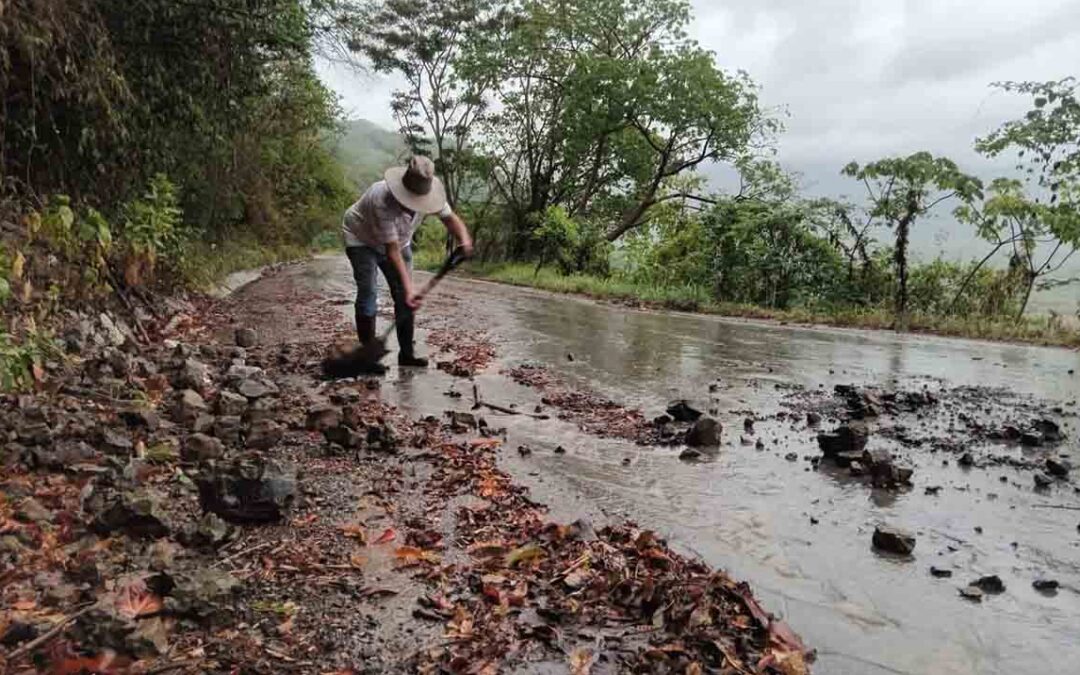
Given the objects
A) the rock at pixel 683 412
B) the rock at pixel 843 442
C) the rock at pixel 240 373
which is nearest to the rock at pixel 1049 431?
the rock at pixel 843 442

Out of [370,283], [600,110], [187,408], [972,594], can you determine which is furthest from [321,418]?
[600,110]

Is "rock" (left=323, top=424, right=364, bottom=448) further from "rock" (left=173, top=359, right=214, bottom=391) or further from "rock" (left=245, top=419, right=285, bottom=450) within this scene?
"rock" (left=173, top=359, right=214, bottom=391)

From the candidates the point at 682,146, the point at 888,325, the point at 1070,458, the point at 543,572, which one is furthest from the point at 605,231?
the point at 543,572

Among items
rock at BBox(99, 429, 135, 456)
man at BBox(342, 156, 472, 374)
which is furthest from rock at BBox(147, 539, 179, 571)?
man at BBox(342, 156, 472, 374)

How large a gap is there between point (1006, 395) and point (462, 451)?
17.5 ft

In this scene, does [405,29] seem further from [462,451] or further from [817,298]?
[462,451]

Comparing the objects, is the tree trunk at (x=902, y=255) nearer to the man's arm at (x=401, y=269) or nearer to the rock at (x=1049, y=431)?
the rock at (x=1049, y=431)

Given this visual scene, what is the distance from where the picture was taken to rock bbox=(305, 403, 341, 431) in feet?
15.7

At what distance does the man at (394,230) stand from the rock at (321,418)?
4.98 feet

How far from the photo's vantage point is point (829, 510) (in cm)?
402

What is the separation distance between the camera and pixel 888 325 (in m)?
12.8

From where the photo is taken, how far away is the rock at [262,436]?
445cm

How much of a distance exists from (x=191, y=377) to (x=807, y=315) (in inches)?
433

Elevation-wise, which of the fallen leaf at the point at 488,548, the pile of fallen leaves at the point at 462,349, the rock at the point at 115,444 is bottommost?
the fallen leaf at the point at 488,548
